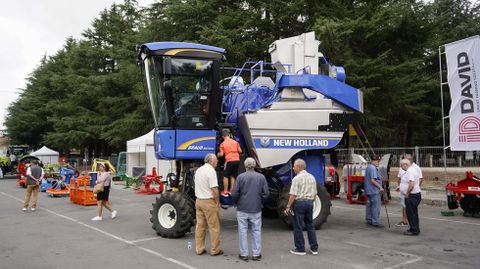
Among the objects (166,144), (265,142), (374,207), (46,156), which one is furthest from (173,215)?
(46,156)

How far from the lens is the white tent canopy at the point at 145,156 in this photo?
23.9m

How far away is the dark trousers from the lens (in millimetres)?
8969

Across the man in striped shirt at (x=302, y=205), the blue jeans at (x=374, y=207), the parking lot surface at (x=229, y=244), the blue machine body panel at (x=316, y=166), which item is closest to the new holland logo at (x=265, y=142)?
the blue machine body panel at (x=316, y=166)

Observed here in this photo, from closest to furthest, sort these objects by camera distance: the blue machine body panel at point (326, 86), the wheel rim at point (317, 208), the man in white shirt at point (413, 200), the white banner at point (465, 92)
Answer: the man in white shirt at point (413, 200), the wheel rim at point (317, 208), the blue machine body panel at point (326, 86), the white banner at point (465, 92)

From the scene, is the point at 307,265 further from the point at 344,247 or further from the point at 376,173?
the point at 376,173

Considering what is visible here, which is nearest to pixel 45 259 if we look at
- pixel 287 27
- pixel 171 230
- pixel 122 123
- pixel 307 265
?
pixel 171 230

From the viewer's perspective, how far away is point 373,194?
10211 mm

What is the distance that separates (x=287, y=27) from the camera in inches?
954

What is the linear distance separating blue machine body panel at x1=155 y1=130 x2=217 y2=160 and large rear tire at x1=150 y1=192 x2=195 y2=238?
866 millimetres

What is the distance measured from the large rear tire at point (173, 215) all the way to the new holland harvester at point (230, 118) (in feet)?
0.07

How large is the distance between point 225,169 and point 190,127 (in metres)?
1.21

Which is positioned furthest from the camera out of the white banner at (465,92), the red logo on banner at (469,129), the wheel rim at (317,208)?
the white banner at (465,92)

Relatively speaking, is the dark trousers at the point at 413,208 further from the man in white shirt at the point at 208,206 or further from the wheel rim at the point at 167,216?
the wheel rim at the point at 167,216

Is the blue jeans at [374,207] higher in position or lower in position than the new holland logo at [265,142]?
lower
